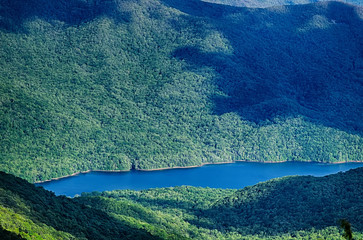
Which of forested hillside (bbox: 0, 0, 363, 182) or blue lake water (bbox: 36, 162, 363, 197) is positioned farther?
forested hillside (bbox: 0, 0, 363, 182)

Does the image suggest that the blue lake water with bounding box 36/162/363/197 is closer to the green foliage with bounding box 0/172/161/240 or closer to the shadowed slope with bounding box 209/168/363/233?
the shadowed slope with bounding box 209/168/363/233

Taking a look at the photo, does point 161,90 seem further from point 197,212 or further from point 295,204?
point 295,204

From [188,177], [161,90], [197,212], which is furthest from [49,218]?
[161,90]

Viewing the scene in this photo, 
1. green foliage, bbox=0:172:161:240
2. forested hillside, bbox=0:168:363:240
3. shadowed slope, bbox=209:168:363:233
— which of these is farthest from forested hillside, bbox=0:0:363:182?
green foliage, bbox=0:172:161:240

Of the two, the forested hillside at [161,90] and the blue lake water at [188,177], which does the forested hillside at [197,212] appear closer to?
the blue lake water at [188,177]

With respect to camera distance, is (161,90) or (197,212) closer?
(197,212)

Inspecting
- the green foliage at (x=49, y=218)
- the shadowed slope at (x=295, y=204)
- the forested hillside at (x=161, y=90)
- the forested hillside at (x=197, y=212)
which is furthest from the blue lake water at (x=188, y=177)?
the green foliage at (x=49, y=218)

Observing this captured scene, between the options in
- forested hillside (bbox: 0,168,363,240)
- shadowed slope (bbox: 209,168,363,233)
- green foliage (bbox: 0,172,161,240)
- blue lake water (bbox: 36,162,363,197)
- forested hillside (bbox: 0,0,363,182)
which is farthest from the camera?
forested hillside (bbox: 0,0,363,182)
